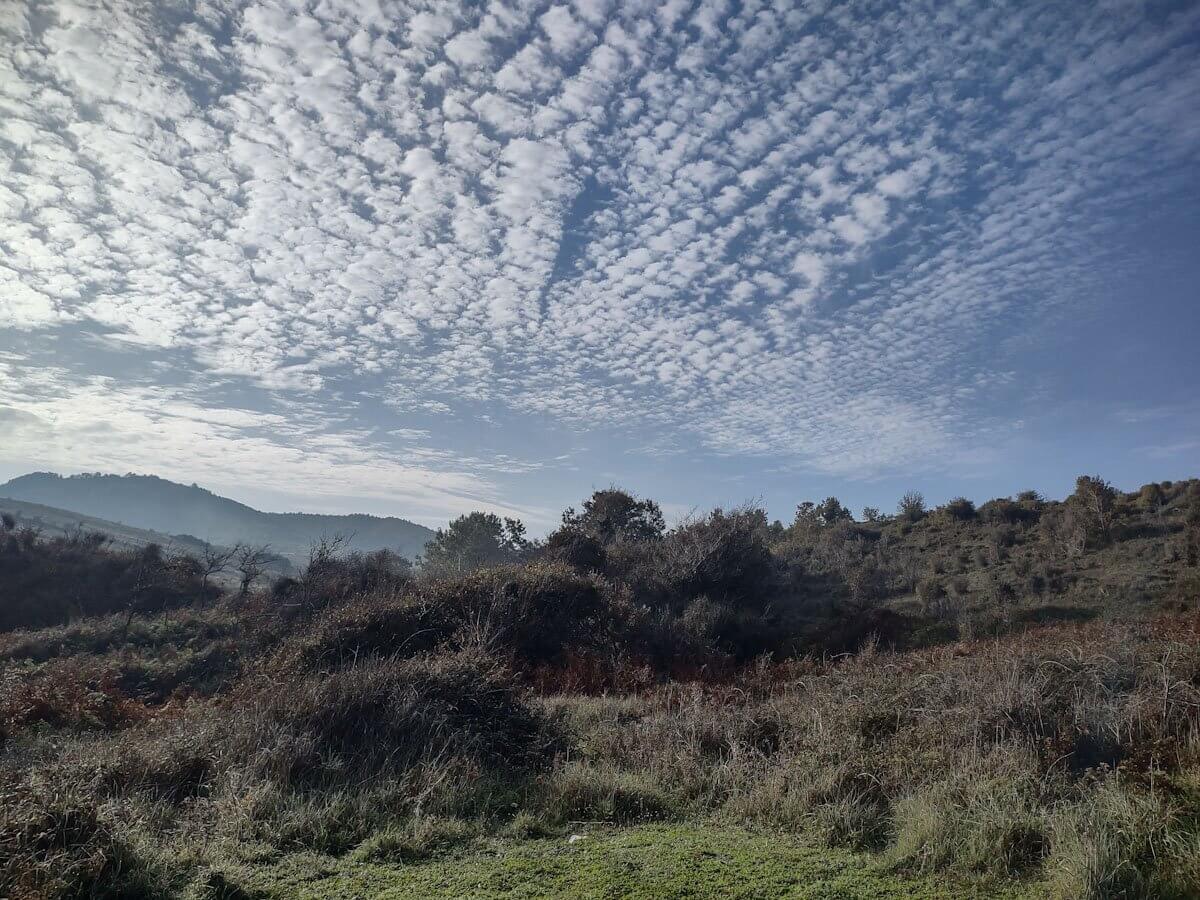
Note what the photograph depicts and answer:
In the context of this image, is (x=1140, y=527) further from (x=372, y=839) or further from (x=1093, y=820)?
(x=372, y=839)

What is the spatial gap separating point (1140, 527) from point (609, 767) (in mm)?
26624

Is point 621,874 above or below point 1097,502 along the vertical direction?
below

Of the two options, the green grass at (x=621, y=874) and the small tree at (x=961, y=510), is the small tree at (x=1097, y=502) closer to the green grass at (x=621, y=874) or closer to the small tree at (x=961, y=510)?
the small tree at (x=961, y=510)

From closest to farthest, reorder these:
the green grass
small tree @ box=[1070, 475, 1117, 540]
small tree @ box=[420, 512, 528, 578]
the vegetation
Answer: the green grass
the vegetation
small tree @ box=[1070, 475, 1117, 540]
small tree @ box=[420, 512, 528, 578]

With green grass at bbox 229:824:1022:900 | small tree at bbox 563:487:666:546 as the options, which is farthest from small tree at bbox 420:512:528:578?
green grass at bbox 229:824:1022:900

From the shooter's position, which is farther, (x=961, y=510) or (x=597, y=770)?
(x=961, y=510)

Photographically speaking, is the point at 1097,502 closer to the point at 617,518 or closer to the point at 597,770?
the point at 617,518

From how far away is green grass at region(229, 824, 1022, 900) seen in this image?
412cm

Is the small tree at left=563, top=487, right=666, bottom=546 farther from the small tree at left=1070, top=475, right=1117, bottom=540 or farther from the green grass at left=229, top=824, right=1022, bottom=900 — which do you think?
the green grass at left=229, top=824, right=1022, bottom=900

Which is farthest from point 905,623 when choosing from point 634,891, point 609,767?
point 634,891

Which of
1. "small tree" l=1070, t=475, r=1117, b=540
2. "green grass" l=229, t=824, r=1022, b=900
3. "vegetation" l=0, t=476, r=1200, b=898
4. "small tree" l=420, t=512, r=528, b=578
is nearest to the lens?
"green grass" l=229, t=824, r=1022, b=900

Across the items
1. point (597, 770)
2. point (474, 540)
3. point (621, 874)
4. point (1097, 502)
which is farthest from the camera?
point (474, 540)

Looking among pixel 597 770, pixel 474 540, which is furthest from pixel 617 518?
pixel 597 770

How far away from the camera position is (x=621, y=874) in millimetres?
4359
